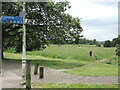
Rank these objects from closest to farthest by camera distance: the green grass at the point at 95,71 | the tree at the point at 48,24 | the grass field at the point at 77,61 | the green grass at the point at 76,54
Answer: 1. the green grass at the point at 95,71
2. the grass field at the point at 77,61
3. the tree at the point at 48,24
4. the green grass at the point at 76,54

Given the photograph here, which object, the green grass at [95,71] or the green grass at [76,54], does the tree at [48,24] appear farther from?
the green grass at [76,54]

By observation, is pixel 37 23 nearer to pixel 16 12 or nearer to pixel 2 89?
pixel 16 12

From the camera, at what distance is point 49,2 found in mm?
23078

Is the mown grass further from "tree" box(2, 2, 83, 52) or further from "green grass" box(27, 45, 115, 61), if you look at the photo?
"green grass" box(27, 45, 115, 61)

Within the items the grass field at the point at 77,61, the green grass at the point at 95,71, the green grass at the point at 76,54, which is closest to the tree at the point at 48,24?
the grass field at the point at 77,61

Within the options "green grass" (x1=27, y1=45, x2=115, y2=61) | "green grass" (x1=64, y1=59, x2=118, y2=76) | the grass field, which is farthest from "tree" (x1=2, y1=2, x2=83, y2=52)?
"green grass" (x1=27, y1=45, x2=115, y2=61)

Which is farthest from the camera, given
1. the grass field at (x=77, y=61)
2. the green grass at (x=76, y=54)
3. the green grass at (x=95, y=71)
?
the green grass at (x=76, y=54)

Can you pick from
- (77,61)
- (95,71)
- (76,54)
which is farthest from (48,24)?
(76,54)

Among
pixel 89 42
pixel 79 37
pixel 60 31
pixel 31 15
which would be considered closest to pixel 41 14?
pixel 31 15

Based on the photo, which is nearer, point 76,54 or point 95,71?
point 95,71

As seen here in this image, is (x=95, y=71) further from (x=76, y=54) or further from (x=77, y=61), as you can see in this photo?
(x=76, y=54)

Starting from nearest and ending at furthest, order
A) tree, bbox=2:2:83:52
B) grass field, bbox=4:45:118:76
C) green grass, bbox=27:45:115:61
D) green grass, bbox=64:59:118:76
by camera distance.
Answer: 1. green grass, bbox=64:59:118:76
2. grass field, bbox=4:45:118:76
3. tree, bbox=2:2:83:52
4. green grass, bbox=27:45:115:61

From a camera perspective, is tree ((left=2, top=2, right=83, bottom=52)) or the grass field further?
tree ((left=2, top=2, right=83, bottom=52))

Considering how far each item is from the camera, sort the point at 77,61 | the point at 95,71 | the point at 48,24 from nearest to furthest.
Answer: the point at 95,71, the point at 48,24, the point at 77,61
